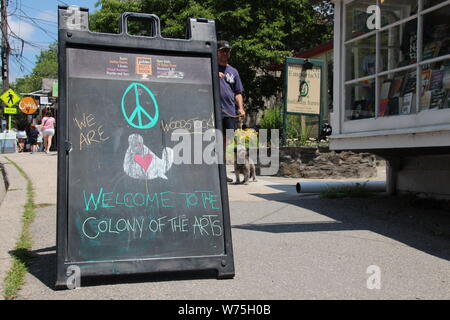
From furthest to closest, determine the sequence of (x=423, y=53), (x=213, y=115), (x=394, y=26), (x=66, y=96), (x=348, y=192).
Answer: (x=348, y=192), (x=394, y=26), (x=423, y=53), (x=213, y=115), (x=66, y=96)

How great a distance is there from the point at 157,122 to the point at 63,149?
0.71 meters

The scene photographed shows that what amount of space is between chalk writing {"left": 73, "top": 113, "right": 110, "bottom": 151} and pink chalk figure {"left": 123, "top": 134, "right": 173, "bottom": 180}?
199 millimetres

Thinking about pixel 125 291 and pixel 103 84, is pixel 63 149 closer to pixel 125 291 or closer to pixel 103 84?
pixel 103 84

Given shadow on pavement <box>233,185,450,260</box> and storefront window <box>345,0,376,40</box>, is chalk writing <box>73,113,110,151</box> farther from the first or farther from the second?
storefront window <box>345,0,376,40</box>

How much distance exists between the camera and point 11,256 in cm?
406

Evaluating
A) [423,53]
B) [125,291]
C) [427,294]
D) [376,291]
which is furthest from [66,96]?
[423,53]

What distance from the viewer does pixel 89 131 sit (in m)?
3.57

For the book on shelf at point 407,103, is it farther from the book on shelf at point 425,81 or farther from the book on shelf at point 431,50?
the book on shelf at point 431,50

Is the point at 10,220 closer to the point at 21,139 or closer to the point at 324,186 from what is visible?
the point at 324,186

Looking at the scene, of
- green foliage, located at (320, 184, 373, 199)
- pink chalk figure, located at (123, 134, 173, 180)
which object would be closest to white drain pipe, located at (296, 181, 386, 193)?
green foliage, located at (320, 184, 373, 199)

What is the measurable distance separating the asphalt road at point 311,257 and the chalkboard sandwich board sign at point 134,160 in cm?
18

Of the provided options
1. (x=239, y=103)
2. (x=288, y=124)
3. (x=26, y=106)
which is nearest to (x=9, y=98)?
(x=26, y=106)

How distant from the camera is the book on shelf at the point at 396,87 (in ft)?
21.0

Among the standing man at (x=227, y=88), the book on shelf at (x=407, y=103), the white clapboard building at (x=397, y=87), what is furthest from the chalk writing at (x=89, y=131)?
the book on shelf at (x=407, y=103)
